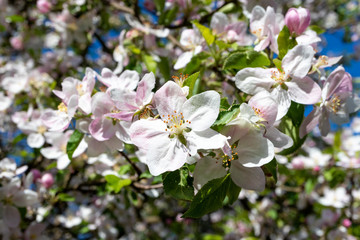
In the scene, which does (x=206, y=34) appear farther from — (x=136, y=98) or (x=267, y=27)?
(x=136, y=98)

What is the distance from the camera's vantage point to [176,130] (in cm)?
86

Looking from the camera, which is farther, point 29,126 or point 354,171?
point 354,171

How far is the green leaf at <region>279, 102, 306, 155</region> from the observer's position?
103 cm

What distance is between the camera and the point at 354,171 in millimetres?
2277

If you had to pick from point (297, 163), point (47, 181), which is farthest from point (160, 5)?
point (297, 163)

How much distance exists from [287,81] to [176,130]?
42cm

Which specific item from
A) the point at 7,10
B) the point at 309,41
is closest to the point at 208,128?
the point at 309,41

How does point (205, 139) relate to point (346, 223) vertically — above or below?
above

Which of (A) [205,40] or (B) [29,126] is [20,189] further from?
(A) [205,40]

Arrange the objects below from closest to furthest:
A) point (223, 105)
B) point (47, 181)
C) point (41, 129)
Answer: point (223, 105), point (41, 129), point (47, 181)

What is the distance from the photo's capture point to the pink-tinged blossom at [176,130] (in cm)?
81

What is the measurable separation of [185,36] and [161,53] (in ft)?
1.12

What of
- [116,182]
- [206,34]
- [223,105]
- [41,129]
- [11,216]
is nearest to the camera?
[223,105]

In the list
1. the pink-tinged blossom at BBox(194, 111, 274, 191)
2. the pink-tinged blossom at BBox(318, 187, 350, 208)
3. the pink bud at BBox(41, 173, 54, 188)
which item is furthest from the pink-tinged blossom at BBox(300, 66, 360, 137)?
the pink-tinged blossom at BBox(318, 187, 350, 208)
